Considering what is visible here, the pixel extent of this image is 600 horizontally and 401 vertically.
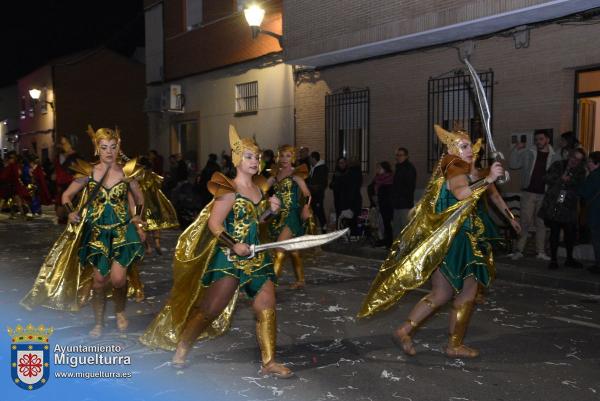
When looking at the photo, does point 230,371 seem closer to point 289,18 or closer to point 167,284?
point 167,284

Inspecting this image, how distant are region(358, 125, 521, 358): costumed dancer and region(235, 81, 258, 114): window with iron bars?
14.0m

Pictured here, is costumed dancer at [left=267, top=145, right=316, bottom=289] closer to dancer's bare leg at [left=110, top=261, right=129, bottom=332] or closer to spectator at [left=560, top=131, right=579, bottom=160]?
dancer's bare leg at [left=110, top=261, right=129, bottom=332]

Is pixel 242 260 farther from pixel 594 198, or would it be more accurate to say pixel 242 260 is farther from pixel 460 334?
pixel 594 198

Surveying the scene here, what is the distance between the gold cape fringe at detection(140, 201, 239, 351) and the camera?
17.3 feet

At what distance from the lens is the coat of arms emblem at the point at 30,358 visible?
438cm

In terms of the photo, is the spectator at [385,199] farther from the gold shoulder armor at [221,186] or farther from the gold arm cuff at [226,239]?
the gold arm cuff at [226,239]

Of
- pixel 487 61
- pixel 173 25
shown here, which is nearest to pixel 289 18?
pixel 487 61

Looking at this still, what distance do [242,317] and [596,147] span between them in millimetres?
7993

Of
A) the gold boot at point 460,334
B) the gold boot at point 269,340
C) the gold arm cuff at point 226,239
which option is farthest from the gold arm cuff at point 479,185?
the gold arm cuff at point 226,239

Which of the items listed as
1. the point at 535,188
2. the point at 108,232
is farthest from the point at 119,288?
the point at 535,188

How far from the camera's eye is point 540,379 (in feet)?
17.2

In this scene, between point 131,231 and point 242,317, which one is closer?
point 131,231

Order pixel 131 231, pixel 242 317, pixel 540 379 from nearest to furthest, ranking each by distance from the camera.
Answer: pixel 540 379 < pixel 131 231 < pixel 242 317

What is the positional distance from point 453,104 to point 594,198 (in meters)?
4.85
